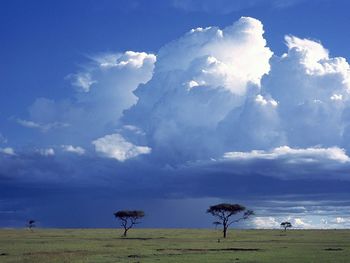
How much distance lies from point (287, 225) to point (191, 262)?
463 ft

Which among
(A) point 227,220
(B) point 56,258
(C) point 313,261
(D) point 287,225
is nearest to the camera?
(C) point 313,261

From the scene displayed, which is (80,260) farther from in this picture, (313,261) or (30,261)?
(313,261)

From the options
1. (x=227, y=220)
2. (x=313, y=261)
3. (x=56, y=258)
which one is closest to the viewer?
(x=313, y=261)

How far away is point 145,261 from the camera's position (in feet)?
172

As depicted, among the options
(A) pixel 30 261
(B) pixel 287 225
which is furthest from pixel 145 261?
(B) pixel 287 225

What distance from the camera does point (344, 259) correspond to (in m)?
52.6

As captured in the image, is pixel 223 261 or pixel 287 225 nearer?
pixel 223 261

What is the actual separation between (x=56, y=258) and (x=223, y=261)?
16161 mm

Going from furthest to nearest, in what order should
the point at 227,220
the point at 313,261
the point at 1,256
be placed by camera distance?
the point at 227,220 < the point at 1,256 < the point at 313,261

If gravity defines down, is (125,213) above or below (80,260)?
above

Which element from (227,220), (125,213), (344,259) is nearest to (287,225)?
(227,220)

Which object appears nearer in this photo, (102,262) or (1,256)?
(102,262)

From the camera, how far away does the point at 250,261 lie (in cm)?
5156

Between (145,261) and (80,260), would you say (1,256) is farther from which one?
(145,261)
